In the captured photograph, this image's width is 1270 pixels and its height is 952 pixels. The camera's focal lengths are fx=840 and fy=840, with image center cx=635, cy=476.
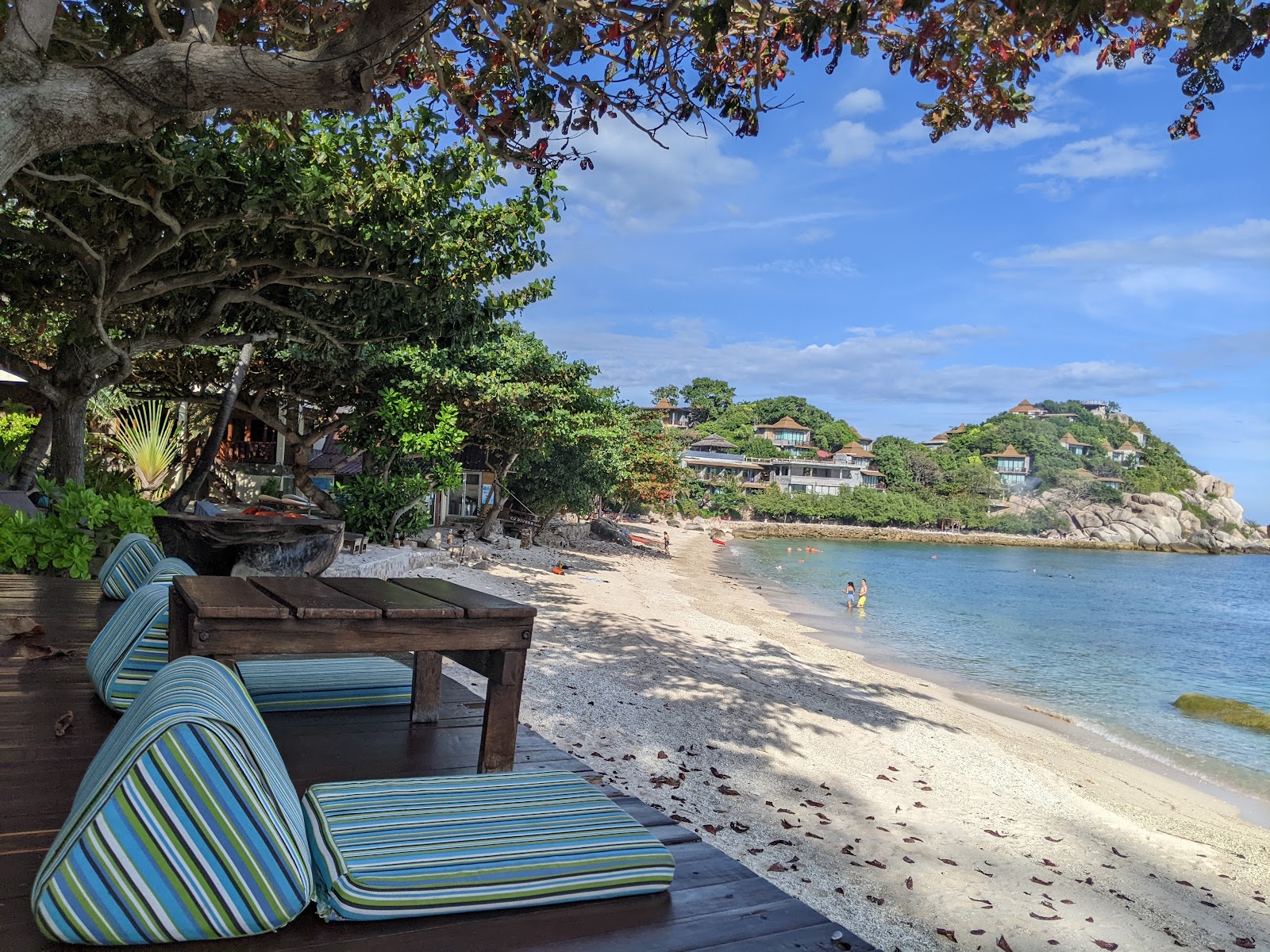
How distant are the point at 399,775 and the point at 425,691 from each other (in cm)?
65

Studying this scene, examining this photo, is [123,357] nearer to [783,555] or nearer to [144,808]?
[144,808]

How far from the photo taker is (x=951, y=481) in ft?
263

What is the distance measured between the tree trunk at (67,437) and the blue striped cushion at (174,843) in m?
8.22

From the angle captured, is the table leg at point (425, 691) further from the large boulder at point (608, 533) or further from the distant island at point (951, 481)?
the distant island at point (951, 481)

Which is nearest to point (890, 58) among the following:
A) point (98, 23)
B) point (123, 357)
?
point (98, 23)

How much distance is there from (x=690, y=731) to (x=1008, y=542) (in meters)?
73.7

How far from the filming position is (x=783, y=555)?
45.3 meters

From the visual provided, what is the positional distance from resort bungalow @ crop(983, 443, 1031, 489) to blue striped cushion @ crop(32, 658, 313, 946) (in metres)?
94.4

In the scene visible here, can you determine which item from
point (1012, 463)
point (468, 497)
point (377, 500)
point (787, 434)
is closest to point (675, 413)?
point (787, 434)

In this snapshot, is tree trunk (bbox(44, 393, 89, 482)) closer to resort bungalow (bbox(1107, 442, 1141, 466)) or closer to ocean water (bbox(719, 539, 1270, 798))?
ocean water (bbox(719, 539, 1270, 798))

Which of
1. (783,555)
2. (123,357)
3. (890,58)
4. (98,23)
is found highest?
(98,23)

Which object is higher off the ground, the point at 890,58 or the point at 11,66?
the point at 890,58

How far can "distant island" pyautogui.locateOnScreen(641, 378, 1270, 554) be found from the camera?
234 feet

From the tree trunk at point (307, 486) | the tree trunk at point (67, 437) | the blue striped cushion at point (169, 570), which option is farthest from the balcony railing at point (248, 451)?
the blue striped cushion at point (169, 570)
